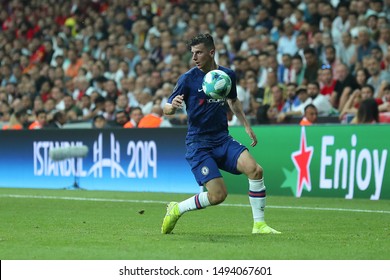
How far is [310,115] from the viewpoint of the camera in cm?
1861

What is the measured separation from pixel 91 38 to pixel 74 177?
7822 millimetres

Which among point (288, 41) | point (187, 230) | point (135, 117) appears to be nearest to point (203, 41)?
point (187, 230)

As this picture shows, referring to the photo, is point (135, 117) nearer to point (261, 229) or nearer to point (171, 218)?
point (171, 218)

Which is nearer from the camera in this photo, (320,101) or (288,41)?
(320,101)

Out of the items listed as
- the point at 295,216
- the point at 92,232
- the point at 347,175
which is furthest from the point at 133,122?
the point at 92,232

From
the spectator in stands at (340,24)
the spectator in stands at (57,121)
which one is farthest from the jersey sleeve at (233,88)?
the spectator in stands at (57,121)

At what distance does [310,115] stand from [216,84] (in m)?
8.21

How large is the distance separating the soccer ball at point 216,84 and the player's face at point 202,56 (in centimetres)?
30

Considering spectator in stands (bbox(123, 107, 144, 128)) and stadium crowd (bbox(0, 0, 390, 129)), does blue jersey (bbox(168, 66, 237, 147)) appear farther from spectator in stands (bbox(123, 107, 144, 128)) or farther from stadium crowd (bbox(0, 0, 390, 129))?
spectator in stands (bbox(123, 107, 144, 128))

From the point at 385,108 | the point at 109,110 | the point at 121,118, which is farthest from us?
the point at 109,110

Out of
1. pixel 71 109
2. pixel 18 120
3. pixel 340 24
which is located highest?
pixel 340 24

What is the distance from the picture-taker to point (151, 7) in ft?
92.2

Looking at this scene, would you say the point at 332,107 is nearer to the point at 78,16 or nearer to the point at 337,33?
the point at 337,33

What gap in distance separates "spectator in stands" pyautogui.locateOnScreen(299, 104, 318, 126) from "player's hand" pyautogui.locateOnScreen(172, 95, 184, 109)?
26.9ft
